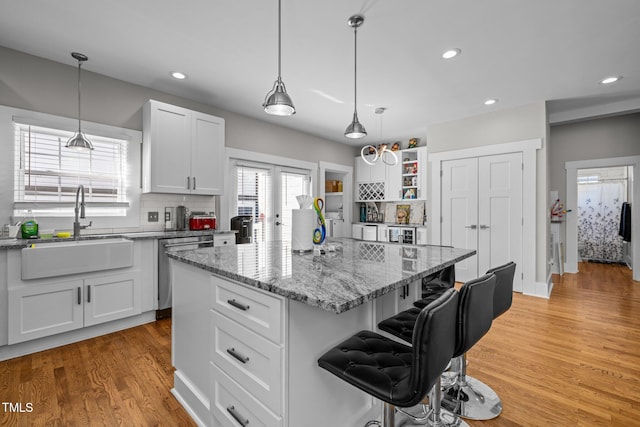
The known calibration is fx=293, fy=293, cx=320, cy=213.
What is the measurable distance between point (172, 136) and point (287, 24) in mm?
1927

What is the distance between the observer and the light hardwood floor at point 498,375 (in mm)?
1699

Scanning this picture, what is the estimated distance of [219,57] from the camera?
9.45 ft

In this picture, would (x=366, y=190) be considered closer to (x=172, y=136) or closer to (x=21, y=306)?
(x=172, y=136)

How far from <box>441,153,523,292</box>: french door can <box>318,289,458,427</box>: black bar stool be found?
3.78m

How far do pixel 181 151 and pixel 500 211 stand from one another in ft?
14.5

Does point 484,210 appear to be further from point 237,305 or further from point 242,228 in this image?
point 237,305

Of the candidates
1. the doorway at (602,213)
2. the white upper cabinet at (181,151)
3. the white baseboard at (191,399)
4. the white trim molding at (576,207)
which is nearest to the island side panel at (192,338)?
the white baseboard at (191,399)

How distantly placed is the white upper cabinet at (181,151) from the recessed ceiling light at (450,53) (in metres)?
2.75

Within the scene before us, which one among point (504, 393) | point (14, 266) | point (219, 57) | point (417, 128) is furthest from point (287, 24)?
point (417, 128)

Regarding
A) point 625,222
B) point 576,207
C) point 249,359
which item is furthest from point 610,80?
point 249,359

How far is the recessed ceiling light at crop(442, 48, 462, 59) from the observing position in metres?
2.73

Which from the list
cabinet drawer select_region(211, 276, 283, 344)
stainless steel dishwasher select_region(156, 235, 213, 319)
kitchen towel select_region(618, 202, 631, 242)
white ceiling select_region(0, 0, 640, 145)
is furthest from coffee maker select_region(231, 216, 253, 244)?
kitchen towel select_region(618, 202, 631, 242)

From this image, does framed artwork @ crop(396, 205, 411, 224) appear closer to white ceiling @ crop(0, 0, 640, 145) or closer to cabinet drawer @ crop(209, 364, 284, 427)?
white ceiling @ crop(0, 0, 640, 145)

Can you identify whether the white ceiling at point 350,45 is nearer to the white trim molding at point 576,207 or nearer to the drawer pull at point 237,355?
the white trim molding at point 576,207
